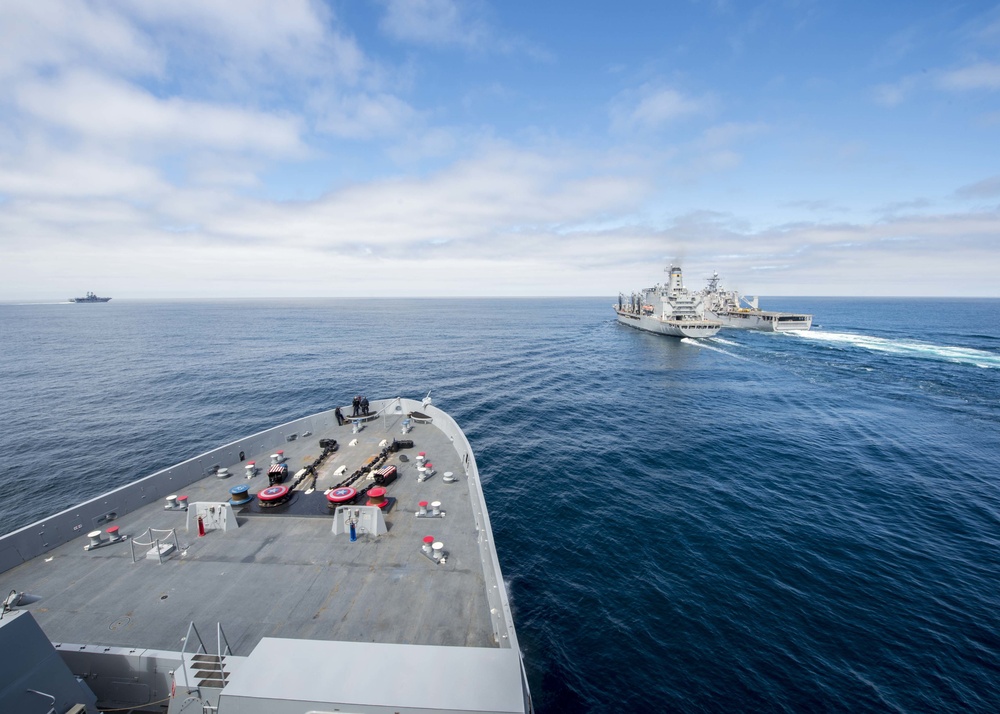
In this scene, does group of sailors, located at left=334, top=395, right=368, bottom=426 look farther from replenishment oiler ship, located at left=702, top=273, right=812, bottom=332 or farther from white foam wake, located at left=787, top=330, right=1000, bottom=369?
replenishment oiler ship, located at left=702, top=273, right=812, bottom=332

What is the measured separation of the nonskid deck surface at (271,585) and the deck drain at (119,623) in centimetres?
4

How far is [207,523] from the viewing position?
19.8m

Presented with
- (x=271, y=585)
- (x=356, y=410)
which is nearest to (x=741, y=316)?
(x=356, y=410)

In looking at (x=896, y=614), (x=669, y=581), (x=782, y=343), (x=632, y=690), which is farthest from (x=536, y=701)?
(x=782, y=343)

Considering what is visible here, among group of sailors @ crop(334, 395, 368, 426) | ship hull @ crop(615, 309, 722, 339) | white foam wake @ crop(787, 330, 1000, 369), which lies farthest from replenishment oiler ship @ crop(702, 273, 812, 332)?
group of sailors @ crop(334, 395, 368, 426)

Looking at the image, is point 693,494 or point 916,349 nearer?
point 693,494

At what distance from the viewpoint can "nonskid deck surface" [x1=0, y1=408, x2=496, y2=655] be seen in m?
14.1

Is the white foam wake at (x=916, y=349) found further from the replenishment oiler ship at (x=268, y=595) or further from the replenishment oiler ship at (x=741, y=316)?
the replenishment oiler ship at (x=268, y=595)

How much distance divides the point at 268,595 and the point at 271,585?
0.57 m

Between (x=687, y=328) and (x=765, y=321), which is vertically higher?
(x=765, y=321)

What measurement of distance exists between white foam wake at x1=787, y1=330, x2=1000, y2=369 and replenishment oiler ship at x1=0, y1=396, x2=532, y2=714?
386 ft

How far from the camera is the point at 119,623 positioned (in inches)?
563

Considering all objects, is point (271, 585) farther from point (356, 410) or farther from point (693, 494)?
point (693, 494)

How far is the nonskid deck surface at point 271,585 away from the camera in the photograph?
46.2 ft
